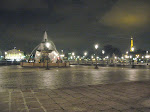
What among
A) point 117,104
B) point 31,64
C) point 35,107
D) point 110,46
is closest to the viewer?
point 35,107

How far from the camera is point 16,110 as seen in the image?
4.73m

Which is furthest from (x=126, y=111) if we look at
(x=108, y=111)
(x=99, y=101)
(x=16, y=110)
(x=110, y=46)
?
(x=110, y=46)

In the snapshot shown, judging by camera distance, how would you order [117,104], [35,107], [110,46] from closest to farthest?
[35,107], [117,104], [110,46]

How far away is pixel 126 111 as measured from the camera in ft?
15.5

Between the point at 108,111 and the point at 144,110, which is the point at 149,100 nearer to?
the point at 144,110

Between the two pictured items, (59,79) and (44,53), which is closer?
(59,79)

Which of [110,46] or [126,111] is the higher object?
[110,46]

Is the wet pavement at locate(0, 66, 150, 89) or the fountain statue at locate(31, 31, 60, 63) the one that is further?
the fountain statue at locate(31, 31, 60, 63)

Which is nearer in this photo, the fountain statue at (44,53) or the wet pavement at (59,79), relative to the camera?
the wet pavement at (59,79)

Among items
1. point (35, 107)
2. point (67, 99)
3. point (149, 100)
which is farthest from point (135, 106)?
point (35, 107)

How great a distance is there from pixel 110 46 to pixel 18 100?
131542 mm

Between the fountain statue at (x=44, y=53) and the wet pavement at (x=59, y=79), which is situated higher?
the fountain statue at (x=44, y=53)

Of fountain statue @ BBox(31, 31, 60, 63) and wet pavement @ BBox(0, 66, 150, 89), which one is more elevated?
fountain statue @ BBox(31, 31, 60, 63)

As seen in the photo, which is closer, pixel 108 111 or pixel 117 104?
pixel 108 111
